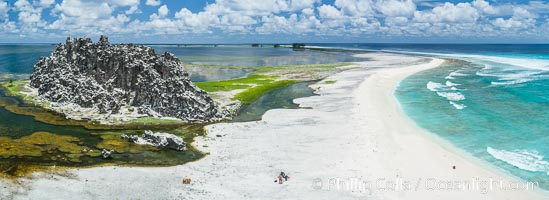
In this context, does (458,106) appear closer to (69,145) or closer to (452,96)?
(452,96)

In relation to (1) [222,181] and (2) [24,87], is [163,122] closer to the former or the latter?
(1) [222,181]

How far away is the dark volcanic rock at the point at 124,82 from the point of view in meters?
53.2

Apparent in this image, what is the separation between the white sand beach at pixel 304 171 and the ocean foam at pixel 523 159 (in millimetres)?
3188

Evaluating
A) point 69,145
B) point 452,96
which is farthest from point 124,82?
point 452,96

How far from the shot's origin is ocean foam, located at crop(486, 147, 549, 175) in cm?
3559

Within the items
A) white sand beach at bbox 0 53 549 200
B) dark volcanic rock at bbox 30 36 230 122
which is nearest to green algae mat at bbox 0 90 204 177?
white sand beach at bbox 0 53 549 200

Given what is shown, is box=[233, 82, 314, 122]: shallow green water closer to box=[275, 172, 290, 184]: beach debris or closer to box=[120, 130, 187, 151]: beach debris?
box=[120, 130, 187, 151]: beach debris

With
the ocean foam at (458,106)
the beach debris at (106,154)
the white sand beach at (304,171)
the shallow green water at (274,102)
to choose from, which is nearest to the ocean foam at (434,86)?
the ocean foam at (458,106)

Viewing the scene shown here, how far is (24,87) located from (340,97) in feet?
194

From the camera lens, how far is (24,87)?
254 feet

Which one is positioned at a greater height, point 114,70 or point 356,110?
point 114,70

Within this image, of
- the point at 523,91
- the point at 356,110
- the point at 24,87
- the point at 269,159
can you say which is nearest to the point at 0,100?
the point at 24,87

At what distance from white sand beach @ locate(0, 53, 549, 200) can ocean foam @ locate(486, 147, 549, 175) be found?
3188 millimetres

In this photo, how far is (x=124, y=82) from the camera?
194 feet
